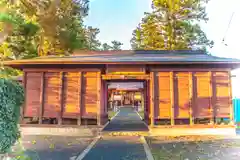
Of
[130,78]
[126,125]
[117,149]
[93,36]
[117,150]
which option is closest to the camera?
A: [117,150]

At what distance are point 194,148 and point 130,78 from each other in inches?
169

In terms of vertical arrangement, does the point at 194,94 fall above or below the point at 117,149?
above

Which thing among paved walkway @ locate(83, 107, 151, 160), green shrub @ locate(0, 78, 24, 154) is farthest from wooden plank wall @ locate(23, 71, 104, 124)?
green shrub @ locate(0, 78, 24, 154)

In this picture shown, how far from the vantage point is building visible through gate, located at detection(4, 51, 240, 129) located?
10.8 m

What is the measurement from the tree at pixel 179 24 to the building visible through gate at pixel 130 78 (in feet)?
50.2

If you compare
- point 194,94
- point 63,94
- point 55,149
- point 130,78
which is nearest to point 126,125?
point 130,78

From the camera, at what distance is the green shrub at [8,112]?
440 cm

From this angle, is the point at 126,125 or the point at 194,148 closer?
the point at 194,148

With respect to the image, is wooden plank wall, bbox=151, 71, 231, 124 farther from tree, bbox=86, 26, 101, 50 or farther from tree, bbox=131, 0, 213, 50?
tree, bbox=86, 26, 101, 50

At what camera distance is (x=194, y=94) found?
35.7ft

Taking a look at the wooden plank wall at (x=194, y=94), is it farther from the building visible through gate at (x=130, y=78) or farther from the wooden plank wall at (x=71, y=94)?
the wooden plank wall at (x=71, y=94)

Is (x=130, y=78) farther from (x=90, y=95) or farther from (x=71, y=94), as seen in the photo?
(x=71, y=94)

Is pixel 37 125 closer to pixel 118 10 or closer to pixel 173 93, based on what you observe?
pixel 173 93

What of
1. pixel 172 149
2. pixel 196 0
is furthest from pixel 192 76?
pixel 196 0
